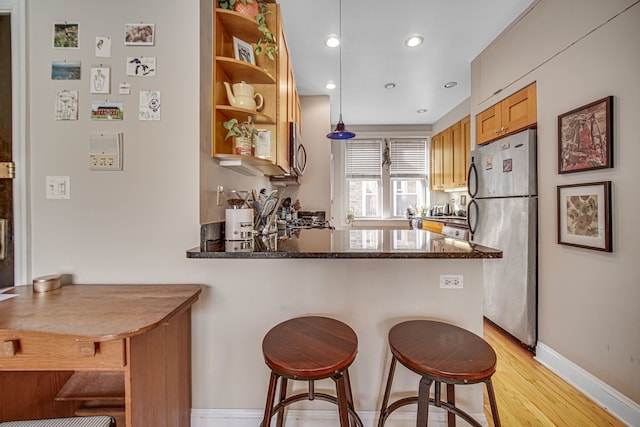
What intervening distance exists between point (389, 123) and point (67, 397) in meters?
5.40

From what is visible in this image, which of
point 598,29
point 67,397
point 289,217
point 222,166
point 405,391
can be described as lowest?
point 405,391

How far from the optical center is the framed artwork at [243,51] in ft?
5.01

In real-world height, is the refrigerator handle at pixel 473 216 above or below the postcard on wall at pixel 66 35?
below

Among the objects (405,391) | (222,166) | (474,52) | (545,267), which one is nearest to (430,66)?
(474,52)

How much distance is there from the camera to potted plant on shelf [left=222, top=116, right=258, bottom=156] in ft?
4.91

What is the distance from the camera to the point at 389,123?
5148 millimetres

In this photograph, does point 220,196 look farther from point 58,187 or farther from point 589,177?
point 589,177

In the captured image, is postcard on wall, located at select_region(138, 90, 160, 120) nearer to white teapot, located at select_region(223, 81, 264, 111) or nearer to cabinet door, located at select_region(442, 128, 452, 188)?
white teapot, located at select_region(223, 81, 264, 111)

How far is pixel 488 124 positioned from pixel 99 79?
3216 millimetres

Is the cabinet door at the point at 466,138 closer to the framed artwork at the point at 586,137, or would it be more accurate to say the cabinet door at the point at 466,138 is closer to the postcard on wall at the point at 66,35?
the framed artwork at the point at 586,137

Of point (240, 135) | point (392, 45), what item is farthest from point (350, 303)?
point (392, 45)

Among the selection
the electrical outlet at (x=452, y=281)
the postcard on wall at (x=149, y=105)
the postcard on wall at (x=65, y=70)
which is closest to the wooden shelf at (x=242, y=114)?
the postcard on wall at (x=149, y=105)

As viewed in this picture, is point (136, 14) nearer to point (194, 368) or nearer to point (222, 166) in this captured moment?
point (222, 166)

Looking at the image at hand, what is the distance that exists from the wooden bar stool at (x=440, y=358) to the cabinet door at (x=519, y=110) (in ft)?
6.59
